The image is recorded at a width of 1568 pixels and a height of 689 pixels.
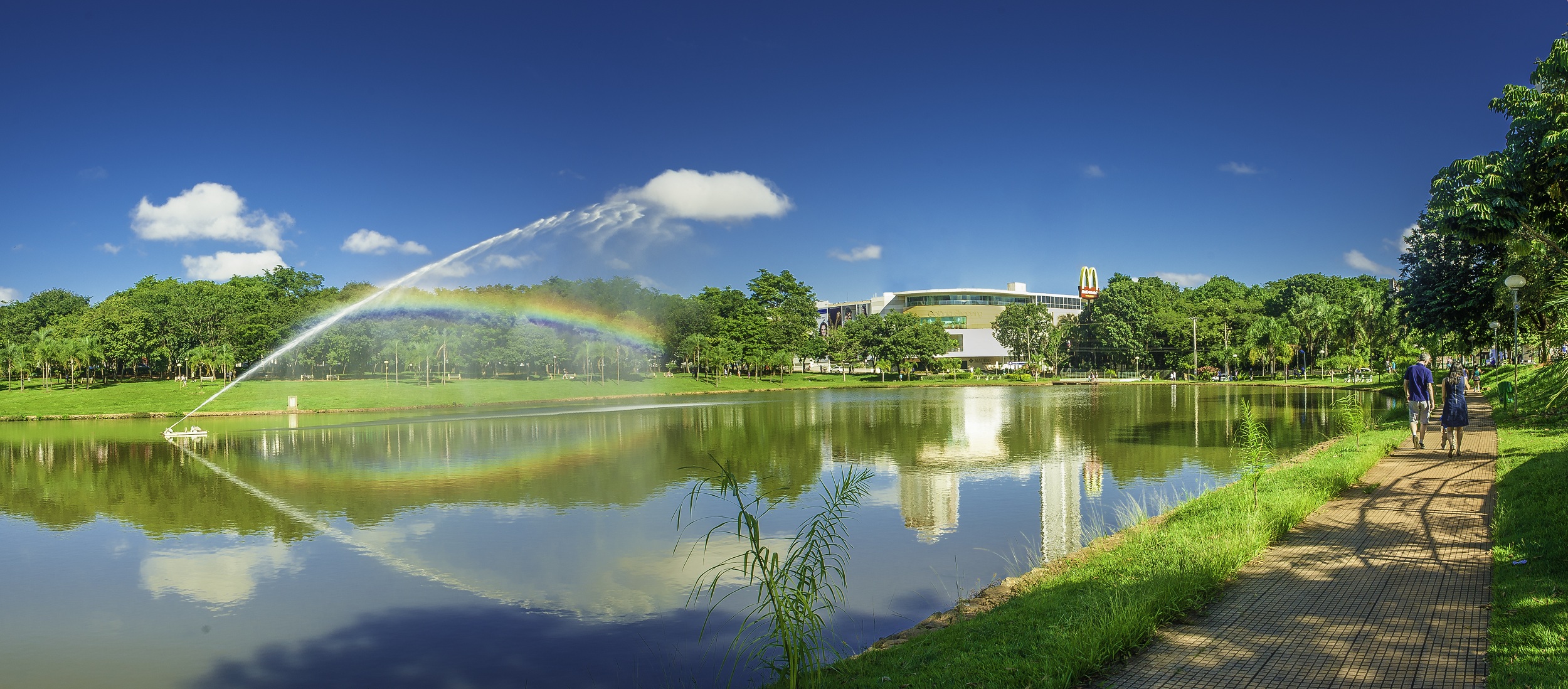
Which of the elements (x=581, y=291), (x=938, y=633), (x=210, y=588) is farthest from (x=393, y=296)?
(x=938, y=633)

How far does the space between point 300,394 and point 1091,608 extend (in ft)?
200

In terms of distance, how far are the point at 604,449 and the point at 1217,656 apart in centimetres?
2154

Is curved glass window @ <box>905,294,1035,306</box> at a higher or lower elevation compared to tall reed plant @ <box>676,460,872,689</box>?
higher

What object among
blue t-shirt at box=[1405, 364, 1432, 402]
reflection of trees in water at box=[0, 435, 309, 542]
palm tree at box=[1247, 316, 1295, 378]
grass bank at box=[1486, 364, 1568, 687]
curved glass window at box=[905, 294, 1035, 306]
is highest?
curved glass window at box=[905, 294, 1035, 306]

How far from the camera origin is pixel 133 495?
59.9ft

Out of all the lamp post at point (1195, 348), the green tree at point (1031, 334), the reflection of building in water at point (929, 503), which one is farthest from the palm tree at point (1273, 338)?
the reflection of building in water at point (929, 503)

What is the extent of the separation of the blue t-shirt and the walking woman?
0.75m

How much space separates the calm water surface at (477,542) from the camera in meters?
8.07

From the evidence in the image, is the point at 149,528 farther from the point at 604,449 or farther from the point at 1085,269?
the point at 1085,269

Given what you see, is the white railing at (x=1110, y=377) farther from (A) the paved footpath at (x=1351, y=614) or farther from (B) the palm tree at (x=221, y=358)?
(B) the palm tree at (x=221, y=358)

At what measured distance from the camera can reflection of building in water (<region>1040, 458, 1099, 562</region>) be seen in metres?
11.2

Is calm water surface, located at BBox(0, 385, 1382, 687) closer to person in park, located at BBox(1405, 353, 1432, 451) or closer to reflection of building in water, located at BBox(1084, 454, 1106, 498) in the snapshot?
reflection of building in water, located at BBox(1084, 454, 1106, 498)

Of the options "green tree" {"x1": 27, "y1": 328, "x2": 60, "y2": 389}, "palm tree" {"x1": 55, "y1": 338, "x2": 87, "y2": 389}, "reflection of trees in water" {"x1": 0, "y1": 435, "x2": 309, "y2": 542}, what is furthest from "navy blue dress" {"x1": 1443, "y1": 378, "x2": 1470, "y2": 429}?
"green tree" {"x1": 27, "y1": 328, "x2": 60, "y2": 389}

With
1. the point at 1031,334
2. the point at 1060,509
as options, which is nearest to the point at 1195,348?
→ the point at 1031,334
